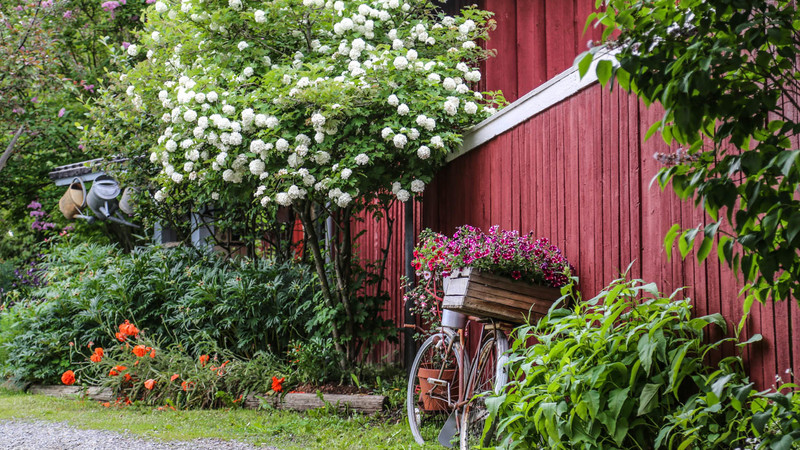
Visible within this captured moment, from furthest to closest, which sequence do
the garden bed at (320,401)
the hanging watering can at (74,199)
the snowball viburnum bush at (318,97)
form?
the hanging watering can at (74,199)
the garden bed at (320,401)
the snowball viburnum bush at (318,97)

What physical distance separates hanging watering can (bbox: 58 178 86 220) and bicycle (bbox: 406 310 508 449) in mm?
6793

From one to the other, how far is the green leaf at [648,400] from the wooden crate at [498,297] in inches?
47.6

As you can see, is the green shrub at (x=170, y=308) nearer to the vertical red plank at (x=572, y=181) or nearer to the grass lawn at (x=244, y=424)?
the grass lawn at (x=244, y=424)

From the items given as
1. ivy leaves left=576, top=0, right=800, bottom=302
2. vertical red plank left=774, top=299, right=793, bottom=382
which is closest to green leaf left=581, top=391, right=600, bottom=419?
vertical red plank left=774, top=299, right=793, bottom=382

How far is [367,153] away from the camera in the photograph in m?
5.79

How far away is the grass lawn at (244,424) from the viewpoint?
497 cm

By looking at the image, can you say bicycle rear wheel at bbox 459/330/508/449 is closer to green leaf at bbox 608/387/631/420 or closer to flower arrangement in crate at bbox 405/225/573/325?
flower arrangement in crate at bbox 405/225/573/325

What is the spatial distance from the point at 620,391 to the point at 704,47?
1.40m

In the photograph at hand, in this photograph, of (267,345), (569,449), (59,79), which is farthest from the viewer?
(59,79)

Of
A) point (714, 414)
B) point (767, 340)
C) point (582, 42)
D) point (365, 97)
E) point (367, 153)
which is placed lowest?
point (714, 414)

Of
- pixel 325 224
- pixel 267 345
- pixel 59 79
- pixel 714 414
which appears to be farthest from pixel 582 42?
pixel 59 79

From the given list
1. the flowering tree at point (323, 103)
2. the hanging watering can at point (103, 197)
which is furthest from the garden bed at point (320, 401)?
the hanging watering can at point (103, 197)

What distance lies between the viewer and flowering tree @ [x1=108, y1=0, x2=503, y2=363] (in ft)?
18.5

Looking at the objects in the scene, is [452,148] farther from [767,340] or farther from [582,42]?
[767,340]
